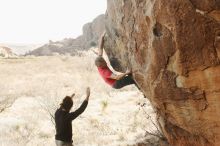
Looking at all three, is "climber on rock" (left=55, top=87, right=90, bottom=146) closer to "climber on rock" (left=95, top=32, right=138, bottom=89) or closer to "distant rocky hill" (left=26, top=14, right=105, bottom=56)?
"climber on rock" (left=95, top=32, right=138, bottom=89)

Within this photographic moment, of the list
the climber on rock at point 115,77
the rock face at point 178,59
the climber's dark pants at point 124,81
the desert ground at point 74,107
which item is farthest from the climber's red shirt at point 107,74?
the desert ground at point 74,107

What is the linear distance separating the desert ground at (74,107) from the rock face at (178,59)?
17.8ft

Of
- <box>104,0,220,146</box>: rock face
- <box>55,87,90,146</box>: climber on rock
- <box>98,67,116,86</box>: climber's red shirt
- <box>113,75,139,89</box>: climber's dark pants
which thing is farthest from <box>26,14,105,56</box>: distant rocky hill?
<box>104,0,220,146</box>: rock face

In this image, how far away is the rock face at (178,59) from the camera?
231 inches

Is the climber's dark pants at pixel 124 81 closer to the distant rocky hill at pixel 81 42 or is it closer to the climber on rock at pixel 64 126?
the climber on rock at pixel 64 126

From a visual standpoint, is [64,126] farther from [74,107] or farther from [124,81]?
[74,107]

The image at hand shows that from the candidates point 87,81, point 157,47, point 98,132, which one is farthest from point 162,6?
point 87,81

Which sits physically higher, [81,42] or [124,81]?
[124,81]

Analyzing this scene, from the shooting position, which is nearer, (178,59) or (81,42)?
(178,59)

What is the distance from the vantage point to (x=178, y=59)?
6352mm

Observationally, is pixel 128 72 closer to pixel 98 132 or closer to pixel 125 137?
pixel 125 137

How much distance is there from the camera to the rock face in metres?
5.88

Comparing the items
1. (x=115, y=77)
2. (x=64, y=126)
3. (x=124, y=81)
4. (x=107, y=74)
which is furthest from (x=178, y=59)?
(x=64, y=126)

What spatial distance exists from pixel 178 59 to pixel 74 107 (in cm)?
1363
